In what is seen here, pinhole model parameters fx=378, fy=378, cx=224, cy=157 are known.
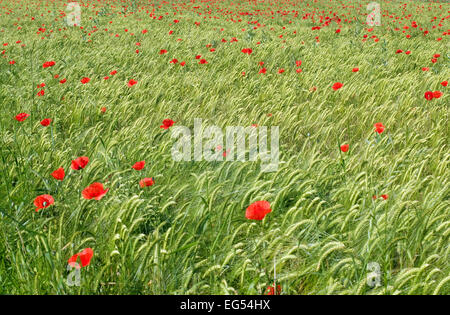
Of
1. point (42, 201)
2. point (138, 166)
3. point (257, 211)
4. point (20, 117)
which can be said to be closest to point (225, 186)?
point (138, 166)

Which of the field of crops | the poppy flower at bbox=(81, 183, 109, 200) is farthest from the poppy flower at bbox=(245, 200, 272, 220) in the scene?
the poppy flower at bbox=(81, 183, 109, 200)

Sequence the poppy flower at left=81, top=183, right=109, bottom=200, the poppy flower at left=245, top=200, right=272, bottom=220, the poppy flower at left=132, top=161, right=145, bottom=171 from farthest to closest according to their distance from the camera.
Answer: the poppy flower at left=132, top=161, right=145, bottom=171
the poppy flower at left=81, top=183, right=109, bottom=200
the poppy flower at left=245, top=200, right=272, bottom=220

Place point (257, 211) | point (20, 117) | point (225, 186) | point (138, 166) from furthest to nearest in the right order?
1. point (20, 117)
2. point (225, 186)
3. point (138, 166)
4. point (257, 211)

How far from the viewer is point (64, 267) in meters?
1.47

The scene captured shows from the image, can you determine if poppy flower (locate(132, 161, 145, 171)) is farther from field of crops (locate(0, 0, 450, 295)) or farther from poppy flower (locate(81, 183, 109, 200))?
poppy flower (locate(81, 183, 109, 200))

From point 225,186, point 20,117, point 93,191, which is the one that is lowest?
point 225,186

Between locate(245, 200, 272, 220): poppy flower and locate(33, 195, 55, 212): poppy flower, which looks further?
locate(33, 195, 55, 212): poppy flower

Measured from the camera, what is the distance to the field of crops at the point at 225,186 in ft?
4.66

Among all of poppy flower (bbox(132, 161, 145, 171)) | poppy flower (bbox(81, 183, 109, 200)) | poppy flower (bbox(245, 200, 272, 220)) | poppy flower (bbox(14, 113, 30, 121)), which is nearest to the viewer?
poppy flower (bbox(245, 200, 272, 220))

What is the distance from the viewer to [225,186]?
6.91ft

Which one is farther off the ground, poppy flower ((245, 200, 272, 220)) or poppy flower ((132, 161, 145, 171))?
poppy flower ((132, 161, 145, 171))

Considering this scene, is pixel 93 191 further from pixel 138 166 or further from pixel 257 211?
pixel 257 211

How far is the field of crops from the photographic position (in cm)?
142
